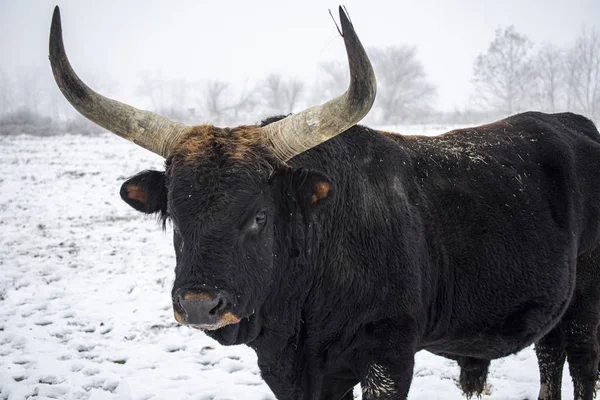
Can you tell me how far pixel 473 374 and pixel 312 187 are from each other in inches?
119

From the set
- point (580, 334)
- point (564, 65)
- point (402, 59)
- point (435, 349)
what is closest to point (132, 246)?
point (435, 349)

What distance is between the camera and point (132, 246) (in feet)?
36.0

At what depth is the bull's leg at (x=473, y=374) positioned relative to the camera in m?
4.89

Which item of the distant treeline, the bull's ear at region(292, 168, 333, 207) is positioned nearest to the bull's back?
the bull's ear at region(292, 168, 333, 207)

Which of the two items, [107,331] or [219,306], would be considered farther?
[107,331]

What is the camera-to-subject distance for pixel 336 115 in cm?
301

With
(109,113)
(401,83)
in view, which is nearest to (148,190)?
(109,113)

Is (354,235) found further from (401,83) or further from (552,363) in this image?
(401,83)

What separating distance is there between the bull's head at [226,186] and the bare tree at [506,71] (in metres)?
51.7

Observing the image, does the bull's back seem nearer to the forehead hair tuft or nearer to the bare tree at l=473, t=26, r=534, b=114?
the forehead hair tuft

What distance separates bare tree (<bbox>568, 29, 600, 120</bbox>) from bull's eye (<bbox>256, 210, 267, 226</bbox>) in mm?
52613

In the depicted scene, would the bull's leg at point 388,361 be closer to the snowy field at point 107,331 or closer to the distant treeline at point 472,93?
the snowy field at point 107,331

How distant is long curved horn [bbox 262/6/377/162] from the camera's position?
2635mm

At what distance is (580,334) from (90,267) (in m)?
8.46
